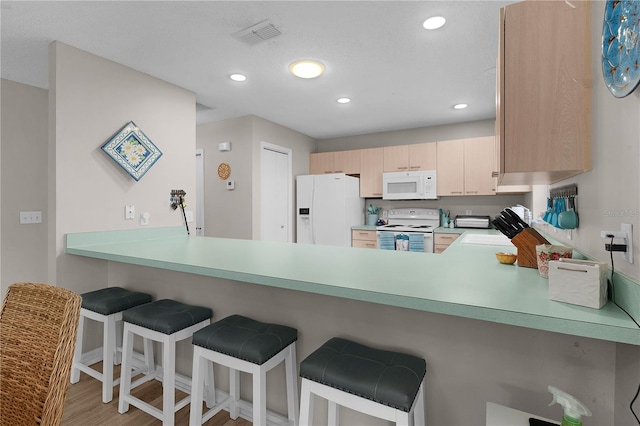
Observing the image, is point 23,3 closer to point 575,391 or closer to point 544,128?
point 544,128

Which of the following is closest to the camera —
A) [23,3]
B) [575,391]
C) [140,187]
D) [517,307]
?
[517,307]

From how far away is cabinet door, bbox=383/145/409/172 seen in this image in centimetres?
450

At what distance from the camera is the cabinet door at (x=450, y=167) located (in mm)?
4145

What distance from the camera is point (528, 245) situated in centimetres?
147

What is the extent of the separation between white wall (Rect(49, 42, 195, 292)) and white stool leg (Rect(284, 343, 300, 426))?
1.96 metres

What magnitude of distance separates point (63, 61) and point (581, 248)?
3.44 meters

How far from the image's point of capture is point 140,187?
109 inches

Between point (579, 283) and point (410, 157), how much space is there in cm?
374

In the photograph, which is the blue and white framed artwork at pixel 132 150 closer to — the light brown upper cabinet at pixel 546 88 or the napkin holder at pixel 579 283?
the light brown upper cabinet at pixel 546 88

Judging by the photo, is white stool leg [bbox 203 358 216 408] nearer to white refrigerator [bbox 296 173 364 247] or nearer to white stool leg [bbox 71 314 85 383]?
white stool leg [bbox 71 314 85 383]

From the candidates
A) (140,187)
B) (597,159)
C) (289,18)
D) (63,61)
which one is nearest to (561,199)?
(597,159)

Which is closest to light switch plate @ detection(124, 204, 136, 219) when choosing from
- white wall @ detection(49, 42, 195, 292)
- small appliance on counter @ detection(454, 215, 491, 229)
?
white wall @ detection(49, 42, 195, 292)

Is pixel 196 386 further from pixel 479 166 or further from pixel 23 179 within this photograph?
pixel 479 166

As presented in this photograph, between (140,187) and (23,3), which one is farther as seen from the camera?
(140,187)
